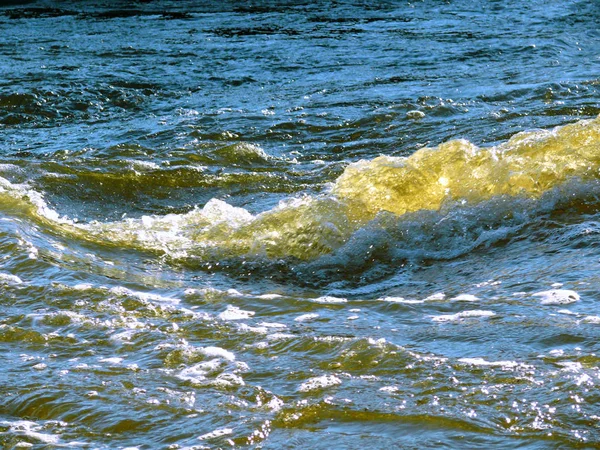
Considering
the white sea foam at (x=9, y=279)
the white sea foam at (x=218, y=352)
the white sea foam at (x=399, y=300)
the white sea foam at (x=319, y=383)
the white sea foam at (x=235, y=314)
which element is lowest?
the white sea foam at (x=399, y=300)

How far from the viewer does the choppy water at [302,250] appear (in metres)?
3.01

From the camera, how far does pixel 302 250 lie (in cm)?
484

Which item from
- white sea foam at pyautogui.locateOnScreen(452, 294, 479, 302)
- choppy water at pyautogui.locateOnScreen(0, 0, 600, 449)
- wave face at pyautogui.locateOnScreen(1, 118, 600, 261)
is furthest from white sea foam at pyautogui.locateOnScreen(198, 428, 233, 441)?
wave face at pyautogui.locateOnScreen(1, 118, 600, 261)

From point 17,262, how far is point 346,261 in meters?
1.55

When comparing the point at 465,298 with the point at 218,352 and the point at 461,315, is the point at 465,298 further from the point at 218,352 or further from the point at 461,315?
the point at 218,352

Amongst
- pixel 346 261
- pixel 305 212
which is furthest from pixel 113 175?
pixel 346 261

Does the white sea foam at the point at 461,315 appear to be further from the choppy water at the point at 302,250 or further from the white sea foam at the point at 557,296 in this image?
the white sea foam at the point at 557,296

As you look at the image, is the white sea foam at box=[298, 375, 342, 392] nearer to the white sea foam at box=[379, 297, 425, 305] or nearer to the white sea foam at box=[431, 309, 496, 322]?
the white sea foam at box=[431, 309, 496, 322]

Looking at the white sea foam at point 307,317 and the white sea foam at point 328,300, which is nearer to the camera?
the white sea foam at point 307,317

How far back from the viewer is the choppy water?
9.88 feet

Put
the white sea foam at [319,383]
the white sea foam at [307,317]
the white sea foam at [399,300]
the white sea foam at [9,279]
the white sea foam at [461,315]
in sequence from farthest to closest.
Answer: the white sea foam at [9,279]
the white sea foam at [399,300]
the white sea foam at [307,317]
the white sea foam at [461,315]
the white sea foam at [319,383]

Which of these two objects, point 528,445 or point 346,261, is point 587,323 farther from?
point 346,261

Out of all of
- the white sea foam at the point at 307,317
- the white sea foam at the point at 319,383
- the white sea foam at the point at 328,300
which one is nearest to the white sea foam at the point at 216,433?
the white sea foam at the point at 319,383

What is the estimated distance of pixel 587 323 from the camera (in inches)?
137
